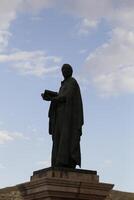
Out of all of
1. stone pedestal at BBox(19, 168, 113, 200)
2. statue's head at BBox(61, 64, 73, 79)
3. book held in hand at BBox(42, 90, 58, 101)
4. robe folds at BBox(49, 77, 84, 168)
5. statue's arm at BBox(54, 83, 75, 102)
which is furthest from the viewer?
statue's head at BBox(61, 64, 73, 79)

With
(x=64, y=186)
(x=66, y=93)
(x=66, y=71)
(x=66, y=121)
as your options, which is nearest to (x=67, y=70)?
(x=66, y=71)

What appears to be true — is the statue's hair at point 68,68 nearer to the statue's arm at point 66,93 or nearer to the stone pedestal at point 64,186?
the statue's arm at point 66,93

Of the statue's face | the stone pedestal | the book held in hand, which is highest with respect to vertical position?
the statue's face

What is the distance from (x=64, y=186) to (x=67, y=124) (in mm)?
1410

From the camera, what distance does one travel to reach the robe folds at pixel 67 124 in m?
11.1

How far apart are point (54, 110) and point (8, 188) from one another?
17.7 m

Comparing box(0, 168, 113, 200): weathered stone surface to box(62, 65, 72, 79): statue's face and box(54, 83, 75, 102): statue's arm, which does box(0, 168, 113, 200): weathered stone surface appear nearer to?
box(54, 83, 75, 102): statue's arm

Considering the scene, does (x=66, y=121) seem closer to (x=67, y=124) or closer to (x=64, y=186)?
(x=67, y=124)

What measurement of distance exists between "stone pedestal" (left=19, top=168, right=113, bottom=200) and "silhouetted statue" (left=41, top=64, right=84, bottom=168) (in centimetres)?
42

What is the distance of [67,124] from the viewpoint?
37.1 ft

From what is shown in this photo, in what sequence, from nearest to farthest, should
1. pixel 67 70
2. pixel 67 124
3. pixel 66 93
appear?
pixel 67 124, pixel 66 93, pixel 67 70

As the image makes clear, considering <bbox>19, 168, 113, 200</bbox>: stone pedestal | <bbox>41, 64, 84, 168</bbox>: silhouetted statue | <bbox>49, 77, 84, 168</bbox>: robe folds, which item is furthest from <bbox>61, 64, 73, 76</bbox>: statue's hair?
<bbox>19, 168, 113, 200</bbox>: stone pedestal

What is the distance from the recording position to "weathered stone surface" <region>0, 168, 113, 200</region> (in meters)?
10.3

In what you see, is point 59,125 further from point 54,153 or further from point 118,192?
point 118,192
